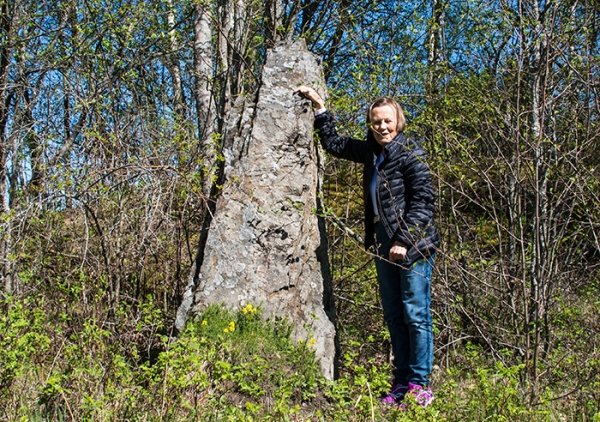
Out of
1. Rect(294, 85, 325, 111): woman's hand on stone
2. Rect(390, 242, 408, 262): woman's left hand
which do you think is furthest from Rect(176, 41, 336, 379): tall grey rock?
Rect(390, 242, 408, 262): woman's left hand

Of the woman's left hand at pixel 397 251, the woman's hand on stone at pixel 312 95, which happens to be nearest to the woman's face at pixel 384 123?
the woman's hand on stone at pixel 312 95

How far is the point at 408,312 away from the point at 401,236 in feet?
1.56

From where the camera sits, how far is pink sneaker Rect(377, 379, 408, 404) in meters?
3.23

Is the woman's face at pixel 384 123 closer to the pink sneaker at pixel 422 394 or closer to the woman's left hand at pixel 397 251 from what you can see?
the woman's left hand at pixel 397 251

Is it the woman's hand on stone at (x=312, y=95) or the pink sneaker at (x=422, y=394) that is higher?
the woman's hand on stone at (x=312, y=95)

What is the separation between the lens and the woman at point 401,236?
3.30 m

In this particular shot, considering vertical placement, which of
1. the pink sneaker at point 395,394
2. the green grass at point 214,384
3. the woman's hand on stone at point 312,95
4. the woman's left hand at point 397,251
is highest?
the woman's hand on stone at point 312,95

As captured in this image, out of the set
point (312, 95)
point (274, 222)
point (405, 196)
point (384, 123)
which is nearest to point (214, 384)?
point (274, 222)

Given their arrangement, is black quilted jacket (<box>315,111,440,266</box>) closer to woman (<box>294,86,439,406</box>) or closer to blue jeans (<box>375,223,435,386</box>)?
woman (<box>294,86,439,406</box>)

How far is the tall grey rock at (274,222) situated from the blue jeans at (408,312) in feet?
1.43

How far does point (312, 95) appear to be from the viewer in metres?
3.95

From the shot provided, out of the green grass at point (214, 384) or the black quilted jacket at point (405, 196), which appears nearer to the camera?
the green grass at point (214, 384)

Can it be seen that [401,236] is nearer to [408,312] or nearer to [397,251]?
[397,251]

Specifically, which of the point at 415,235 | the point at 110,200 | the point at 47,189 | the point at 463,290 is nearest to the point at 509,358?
A: the point at 463,290
